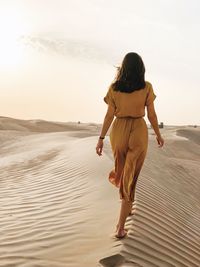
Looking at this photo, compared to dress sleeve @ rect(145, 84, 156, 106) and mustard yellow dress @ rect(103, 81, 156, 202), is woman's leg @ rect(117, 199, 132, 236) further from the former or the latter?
dress sleeve @ rect(145, 84, 156, 106)

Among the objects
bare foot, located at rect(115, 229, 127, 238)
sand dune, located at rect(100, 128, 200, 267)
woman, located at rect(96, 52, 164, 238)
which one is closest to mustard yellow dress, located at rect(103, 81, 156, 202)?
woman, located at rect(96, 52, 164, 238)

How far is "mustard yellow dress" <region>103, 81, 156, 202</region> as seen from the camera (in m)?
5.96

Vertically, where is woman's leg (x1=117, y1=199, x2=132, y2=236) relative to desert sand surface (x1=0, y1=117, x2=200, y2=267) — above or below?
above

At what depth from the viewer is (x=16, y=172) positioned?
484 inches

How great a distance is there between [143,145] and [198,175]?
925cm

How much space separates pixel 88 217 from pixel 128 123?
4.79 ft

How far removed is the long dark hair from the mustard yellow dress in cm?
6

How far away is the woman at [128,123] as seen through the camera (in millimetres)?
5918

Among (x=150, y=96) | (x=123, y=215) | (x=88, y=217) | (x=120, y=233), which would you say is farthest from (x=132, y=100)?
(x=88, y=217)

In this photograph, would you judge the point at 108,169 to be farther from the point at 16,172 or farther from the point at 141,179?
the point at 16,172

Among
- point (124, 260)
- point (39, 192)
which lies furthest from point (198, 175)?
point (124, 260)

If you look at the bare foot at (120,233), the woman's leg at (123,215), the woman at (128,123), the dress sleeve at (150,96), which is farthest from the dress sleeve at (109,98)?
the bare foot at (120,233)

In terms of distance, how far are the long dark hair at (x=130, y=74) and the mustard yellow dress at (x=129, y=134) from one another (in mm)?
56

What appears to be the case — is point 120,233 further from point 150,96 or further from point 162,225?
point 150,96
